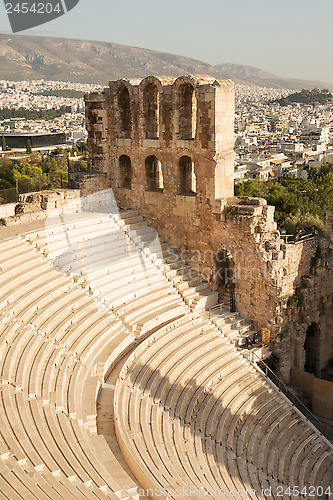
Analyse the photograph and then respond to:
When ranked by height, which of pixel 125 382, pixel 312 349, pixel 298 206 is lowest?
pixel 312 349

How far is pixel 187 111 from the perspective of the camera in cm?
1959

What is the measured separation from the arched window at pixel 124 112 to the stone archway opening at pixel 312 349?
34.0 feet

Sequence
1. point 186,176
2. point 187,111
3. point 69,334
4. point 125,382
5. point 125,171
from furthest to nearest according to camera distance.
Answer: point 125,171, point 186,176, point 187,111, point 69,334, point 125,382

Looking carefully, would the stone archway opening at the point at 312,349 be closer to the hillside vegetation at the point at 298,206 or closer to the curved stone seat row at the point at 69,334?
the curved stone seat row at the point at 69,334

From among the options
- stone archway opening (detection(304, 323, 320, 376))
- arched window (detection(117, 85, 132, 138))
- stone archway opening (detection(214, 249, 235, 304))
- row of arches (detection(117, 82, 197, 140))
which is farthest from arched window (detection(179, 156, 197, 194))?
stone archway opening (detection(304, 323, 320, 376))

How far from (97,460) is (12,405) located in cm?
209

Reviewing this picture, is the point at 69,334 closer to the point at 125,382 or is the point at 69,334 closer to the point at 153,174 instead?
the point at 125,382

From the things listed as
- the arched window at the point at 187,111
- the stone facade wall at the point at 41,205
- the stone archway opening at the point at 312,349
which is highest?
the arched window at the point at 187,111

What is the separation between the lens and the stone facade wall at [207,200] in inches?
719

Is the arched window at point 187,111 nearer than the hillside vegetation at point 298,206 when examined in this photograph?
Yes

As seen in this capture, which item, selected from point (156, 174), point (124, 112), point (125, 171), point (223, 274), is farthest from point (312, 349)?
point (124, 112)

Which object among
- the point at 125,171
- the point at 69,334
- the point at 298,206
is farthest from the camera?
the point at 298,206

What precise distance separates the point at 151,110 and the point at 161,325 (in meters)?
8.70

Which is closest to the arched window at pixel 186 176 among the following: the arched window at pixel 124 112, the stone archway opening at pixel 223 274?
the stone archway opening at pixel 223 274
